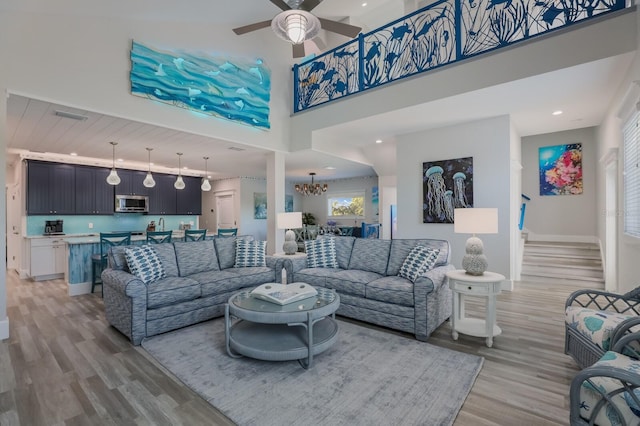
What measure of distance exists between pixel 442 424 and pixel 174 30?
19.0 feet

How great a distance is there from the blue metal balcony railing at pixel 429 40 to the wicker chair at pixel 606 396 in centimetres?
374

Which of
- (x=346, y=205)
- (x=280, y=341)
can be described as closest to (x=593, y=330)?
(x=280, y=341)

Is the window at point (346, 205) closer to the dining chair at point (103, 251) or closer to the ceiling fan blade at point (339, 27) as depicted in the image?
the dining chair at point (103, 251)

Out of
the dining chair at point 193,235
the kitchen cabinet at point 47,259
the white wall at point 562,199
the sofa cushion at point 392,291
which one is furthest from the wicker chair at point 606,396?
the kitchen cabinet at point 47,259

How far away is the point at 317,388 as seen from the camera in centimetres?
224

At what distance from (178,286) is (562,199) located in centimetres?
861

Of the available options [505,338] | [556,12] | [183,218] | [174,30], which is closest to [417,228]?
[505,338]

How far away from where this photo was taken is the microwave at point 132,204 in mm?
7677

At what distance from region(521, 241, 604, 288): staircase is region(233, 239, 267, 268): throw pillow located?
4.75m

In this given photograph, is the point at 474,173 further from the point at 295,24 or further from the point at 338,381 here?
the point at 338,381

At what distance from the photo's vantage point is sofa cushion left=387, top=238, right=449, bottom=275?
12.4ft

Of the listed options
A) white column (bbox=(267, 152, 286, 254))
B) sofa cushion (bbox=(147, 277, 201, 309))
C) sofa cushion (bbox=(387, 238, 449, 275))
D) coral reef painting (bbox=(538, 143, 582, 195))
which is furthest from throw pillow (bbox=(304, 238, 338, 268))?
coral reef painting (bbox=(538, 143, 582, 195))

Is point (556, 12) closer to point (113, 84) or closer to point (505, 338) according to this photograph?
point (505, 338)

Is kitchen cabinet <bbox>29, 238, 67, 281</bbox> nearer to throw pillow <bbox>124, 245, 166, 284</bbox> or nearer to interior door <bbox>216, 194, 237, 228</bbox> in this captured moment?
throw pillow <bbox>124, 245, 166, 284</bbox>
